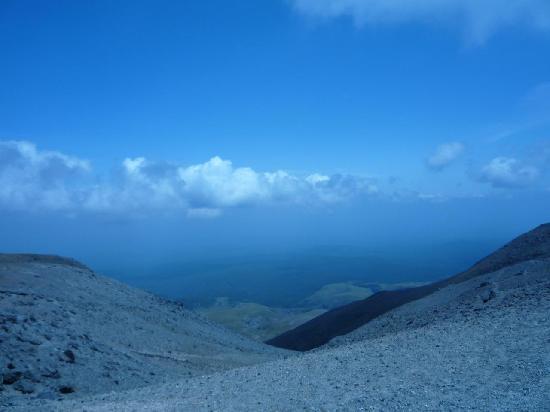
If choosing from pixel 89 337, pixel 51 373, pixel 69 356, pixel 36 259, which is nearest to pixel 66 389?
pixel 51 373

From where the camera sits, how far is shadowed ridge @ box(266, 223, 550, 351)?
30016mm

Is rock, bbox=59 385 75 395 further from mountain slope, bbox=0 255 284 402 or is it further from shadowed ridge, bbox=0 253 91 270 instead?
shadowed ridge, bbox=0 253 91 270

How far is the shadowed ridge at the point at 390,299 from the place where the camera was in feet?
98.5

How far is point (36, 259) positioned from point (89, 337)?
1479 centimetres

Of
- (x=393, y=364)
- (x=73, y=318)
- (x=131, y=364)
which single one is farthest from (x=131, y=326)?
(x=393, y=364)

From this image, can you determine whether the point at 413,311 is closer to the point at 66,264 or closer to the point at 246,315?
the point at 66,264

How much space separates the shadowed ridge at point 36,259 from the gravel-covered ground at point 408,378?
797 inches

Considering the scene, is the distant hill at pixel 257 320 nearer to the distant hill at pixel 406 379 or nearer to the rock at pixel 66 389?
the rock at pixel 66 389

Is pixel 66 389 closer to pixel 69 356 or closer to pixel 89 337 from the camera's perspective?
pixel 69 356

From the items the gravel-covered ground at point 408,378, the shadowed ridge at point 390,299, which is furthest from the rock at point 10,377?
the shadowed ridge at point 390,299

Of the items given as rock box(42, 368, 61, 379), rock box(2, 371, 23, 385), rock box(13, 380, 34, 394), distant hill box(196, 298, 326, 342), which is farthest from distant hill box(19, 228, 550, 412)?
distant hill box(196, 298, 326, 342)

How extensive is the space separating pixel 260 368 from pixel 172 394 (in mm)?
3296

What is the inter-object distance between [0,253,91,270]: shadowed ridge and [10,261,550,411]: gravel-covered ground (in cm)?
2024

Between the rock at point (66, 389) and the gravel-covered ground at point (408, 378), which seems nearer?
the gravel-covered ground at point (408, 378)
